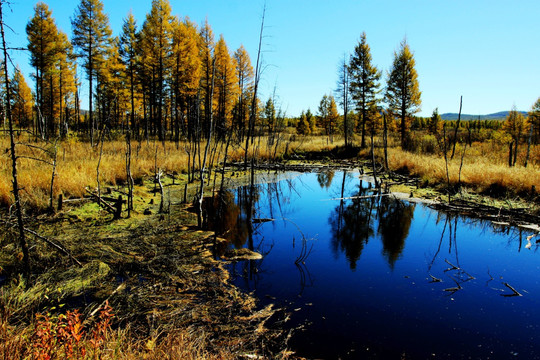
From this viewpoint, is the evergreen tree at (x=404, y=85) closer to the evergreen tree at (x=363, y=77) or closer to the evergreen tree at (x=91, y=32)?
the evergreen tree at (x=363, y=77)

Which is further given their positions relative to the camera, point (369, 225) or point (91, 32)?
point (91, 32)

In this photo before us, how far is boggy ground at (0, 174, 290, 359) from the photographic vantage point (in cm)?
300

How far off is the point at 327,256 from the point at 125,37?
30548 millimetres

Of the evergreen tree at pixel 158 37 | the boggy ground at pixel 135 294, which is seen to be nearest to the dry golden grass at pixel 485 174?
the boggy ground at pixel 135 294

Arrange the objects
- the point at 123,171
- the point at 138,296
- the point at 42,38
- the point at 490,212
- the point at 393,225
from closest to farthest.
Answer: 1. the point at 138,296
2. the point at 393,225
3. the point at 490,212
4. the point at 123,171
5. the point at 42,38

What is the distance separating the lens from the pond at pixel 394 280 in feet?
13.0

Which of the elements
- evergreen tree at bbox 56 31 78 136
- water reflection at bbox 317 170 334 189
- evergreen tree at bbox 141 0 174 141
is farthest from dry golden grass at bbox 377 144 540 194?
evergreen tree at bbox 56 31 78 136

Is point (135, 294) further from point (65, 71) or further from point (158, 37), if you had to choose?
point (65, 71)

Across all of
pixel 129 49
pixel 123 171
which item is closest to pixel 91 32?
pixel 129 49

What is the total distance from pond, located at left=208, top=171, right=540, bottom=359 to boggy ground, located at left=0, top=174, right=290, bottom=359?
1.84ft

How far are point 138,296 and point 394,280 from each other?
4532 mm

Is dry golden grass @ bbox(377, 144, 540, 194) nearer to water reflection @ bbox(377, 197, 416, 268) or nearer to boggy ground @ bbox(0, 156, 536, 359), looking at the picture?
water reflection @ bbox(377, 197, 416, 268)

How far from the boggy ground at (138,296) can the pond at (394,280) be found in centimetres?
56

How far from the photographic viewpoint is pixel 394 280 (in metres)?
5.71
